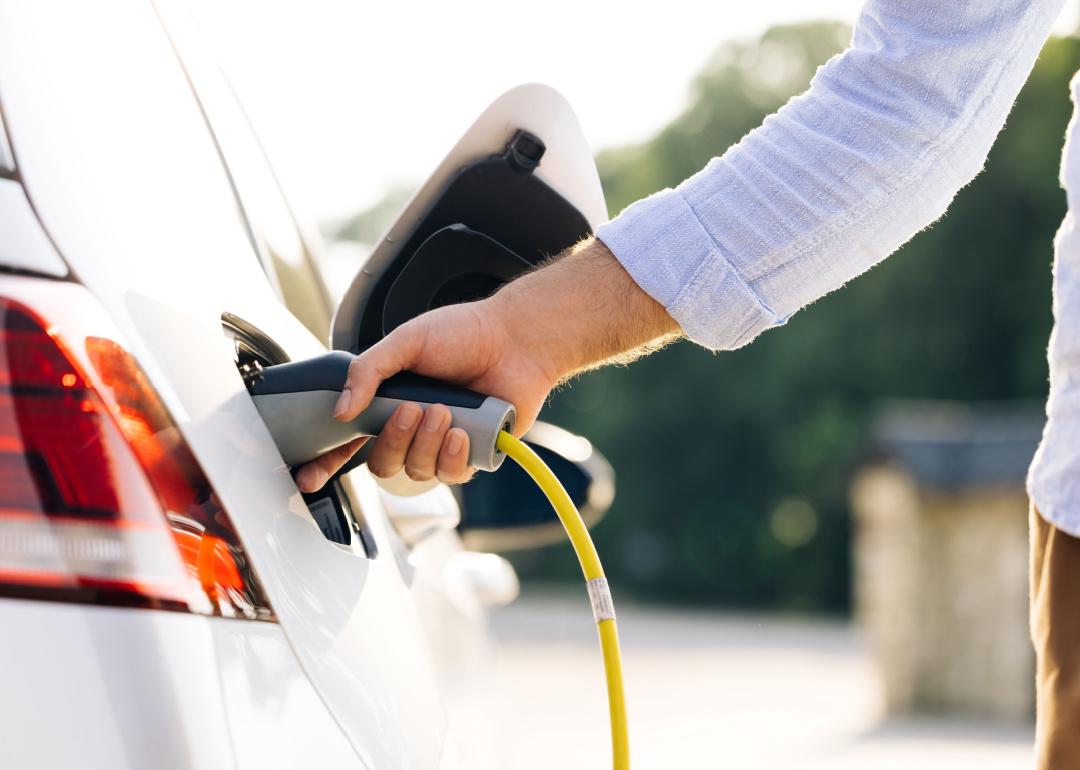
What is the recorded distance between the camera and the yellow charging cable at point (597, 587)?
1.48 meters

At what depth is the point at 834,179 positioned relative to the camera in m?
1.58

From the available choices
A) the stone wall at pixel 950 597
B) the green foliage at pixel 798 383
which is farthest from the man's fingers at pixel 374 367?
the green foliage at pixel 798 383

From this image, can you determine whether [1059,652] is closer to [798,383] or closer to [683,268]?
[683,268]

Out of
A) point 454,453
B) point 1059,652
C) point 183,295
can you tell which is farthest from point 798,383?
point 183,295

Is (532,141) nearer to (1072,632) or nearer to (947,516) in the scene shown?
(1072,632)

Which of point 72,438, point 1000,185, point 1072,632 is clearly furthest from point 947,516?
point 1000,185

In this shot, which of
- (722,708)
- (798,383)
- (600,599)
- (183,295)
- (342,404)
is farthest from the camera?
(798,383)

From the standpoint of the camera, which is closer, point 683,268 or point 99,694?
point 99,694

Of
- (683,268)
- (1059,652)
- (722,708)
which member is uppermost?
(683,268)

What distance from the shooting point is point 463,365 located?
151cm

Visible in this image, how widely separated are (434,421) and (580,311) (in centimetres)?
26

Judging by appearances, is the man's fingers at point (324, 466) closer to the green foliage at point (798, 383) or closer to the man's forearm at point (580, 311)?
the man's forearm at point (580, 311)

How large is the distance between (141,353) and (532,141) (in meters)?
0.69

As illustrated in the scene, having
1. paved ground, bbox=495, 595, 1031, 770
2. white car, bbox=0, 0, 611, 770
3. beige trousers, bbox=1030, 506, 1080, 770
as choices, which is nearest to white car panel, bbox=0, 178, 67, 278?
white car, bbox=0, 0, 611, 770
